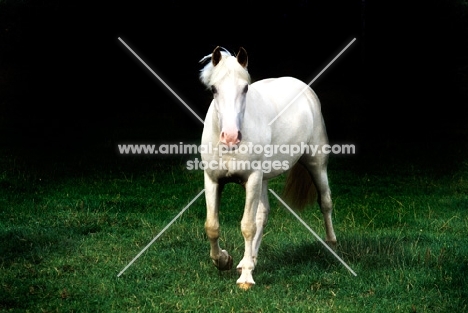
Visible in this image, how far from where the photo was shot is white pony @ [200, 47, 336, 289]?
20.8 ft

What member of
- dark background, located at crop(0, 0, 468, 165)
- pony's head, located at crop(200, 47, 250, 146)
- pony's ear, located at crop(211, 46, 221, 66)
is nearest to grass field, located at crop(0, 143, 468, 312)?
A: pony's head, located at crop(200, 47, 250, 146)

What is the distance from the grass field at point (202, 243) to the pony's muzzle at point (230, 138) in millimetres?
1306

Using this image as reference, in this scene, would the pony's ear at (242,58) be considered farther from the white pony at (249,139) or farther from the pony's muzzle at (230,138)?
the pony's muzzle at (230,138)

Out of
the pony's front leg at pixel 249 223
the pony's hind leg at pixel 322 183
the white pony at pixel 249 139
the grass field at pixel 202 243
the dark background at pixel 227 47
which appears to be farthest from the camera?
the dark background at pixel 227 47

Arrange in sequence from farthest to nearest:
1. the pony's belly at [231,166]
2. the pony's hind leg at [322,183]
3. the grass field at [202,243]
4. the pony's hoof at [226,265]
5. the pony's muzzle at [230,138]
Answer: the pony's hind leg at [322,183] < the pony's hoof at [226,265] < the pony's belly at [231,166] < the grass field at [202,243] < the pony's muzzle at [230,138]

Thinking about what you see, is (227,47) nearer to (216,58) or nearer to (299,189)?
(299,189)

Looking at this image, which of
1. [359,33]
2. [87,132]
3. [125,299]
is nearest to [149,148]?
[87,132]

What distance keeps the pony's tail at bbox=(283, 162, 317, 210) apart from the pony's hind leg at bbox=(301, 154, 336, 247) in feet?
0.68

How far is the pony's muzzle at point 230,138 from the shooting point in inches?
240

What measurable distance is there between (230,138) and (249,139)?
567 mm

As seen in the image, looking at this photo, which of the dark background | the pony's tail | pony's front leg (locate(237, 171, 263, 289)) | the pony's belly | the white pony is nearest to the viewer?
the white pony

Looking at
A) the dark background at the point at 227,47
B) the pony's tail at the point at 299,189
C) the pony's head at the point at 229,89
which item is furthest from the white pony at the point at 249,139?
the dark background at the point at 227,47

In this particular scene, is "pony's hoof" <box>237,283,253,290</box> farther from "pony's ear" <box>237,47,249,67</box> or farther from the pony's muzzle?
"pony's ear" <box>237,47,249,67</box>

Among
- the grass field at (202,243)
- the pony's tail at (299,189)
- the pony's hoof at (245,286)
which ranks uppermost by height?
the pony's tail at (299,189)
